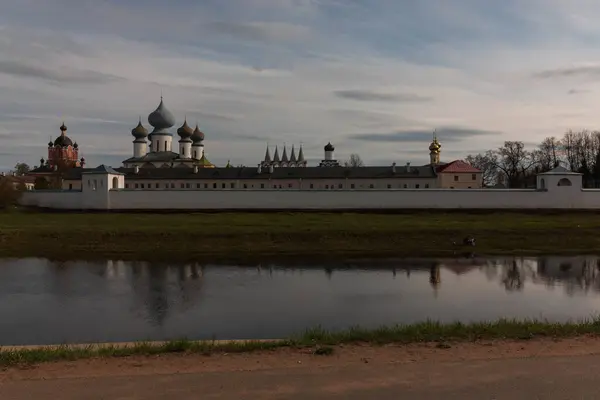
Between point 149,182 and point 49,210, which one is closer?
point 49,210

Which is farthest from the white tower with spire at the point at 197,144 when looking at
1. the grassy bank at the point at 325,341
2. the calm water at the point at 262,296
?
the grassy bank at the point at 325,341

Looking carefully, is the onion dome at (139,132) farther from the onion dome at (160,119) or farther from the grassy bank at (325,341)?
the grassy bank at (325,341)

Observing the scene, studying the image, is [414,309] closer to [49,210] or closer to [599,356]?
[599,356]

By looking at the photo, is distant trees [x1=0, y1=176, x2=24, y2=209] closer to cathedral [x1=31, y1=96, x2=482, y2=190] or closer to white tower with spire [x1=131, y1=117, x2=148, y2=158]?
cathedral [x1=31, y1=96, x2=482, y2=190]

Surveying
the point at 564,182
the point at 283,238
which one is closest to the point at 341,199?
the point at 283,238

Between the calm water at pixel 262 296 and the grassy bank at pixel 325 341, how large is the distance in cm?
212

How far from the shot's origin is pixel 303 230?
2528 cm

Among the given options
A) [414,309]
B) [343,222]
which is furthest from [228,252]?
[414,309]

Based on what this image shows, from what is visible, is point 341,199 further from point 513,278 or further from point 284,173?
point 513,278

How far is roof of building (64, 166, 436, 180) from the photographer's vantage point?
49250mm

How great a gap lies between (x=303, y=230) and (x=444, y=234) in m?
5.92

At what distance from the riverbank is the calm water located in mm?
3025

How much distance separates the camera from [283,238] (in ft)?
79.0

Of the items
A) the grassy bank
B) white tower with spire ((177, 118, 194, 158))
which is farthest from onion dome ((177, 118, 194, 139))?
the grassy bank
